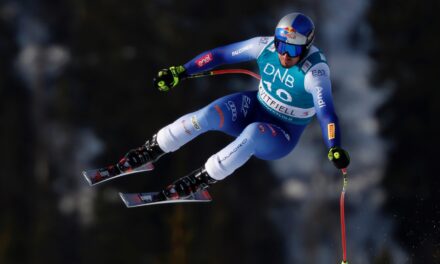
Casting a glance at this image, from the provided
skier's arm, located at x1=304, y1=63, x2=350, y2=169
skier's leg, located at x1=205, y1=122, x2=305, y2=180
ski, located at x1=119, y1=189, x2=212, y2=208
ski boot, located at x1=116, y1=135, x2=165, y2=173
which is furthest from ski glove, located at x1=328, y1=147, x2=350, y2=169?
ski boot, located at x1=116, y1=135, x2=165, y2=173

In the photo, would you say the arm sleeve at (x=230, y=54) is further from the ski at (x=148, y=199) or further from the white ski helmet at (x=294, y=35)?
the ski at (x=148, y=199)

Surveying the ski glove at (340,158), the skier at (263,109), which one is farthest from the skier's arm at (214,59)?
the ski glove at (340,158)

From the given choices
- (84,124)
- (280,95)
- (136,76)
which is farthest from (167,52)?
(280,95)

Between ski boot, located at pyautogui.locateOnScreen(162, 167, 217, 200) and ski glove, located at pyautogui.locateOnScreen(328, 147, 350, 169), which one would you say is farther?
ski boot, located at pyautogui.locateOnScreen(162, 167, 217, 200)

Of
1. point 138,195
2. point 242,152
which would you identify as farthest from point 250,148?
point 138,195

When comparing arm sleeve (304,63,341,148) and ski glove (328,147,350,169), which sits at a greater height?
arm sleeve (304,63,341,148)

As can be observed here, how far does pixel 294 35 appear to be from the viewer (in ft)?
34.8

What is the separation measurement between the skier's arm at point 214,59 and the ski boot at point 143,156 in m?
0.59

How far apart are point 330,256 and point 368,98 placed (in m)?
10.5

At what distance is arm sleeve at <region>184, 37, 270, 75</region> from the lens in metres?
11.2

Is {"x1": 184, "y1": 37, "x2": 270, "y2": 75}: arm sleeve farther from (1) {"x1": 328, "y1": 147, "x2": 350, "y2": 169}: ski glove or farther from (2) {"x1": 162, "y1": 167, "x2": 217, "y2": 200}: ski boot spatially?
(1) {"x1": 328, "y1": 147, "x2": 350, "y2": 169}: ski glove

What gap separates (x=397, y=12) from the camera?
37.6 meters

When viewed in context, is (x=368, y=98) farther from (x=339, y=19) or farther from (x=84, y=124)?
(x=84, y=124)

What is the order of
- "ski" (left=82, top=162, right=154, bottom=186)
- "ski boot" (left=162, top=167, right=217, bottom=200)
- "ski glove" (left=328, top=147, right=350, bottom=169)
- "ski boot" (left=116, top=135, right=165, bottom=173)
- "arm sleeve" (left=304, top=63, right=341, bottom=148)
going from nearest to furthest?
"ski glove" (left=328, top=147, right=350, bottom=169) < "arm sleeve" (left=304, top=63, right=341, bottom=148) < "ski boot" (left=162, top=167, right=217, bottom=200) < "ski boot" (left=116, top=135, right=165, bottom=173) < "ski" (left=82, top=162, right=154, bottom=186)
